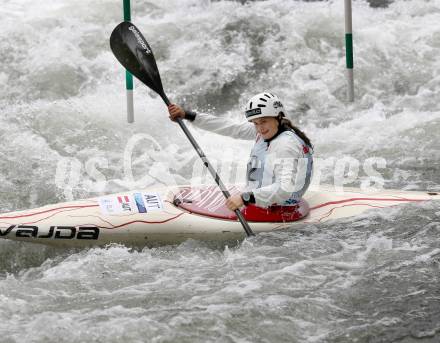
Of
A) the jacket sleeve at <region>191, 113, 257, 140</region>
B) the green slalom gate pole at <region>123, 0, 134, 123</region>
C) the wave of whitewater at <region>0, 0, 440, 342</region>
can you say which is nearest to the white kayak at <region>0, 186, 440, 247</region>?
the wave of whitewater at <region>0, 0, 440, 342</region>

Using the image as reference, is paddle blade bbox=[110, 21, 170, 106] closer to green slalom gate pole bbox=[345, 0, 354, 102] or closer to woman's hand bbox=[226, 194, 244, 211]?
woman's hand bbox=[226, 194, 244, 211]

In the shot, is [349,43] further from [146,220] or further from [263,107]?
[146,220]

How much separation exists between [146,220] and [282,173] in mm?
871

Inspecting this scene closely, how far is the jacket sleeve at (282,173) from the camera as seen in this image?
15.2 feet

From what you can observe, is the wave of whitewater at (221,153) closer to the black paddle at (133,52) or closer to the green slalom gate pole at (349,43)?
the green slalom gate pole at (349,43)

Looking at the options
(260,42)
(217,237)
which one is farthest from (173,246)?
(260,42)

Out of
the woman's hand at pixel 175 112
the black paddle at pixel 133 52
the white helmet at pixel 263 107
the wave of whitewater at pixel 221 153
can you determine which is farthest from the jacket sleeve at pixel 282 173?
the black paddle at pixel 133 52

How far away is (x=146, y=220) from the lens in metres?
4.93

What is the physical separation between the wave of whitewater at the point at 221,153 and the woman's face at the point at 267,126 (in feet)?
1.87

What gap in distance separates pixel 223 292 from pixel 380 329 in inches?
32.1

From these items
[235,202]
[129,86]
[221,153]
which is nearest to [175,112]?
[235,202]

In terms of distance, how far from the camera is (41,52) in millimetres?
8461

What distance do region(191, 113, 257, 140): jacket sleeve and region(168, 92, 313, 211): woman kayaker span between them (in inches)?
9.0

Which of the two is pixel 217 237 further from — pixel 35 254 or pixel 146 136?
pixel 146 136
